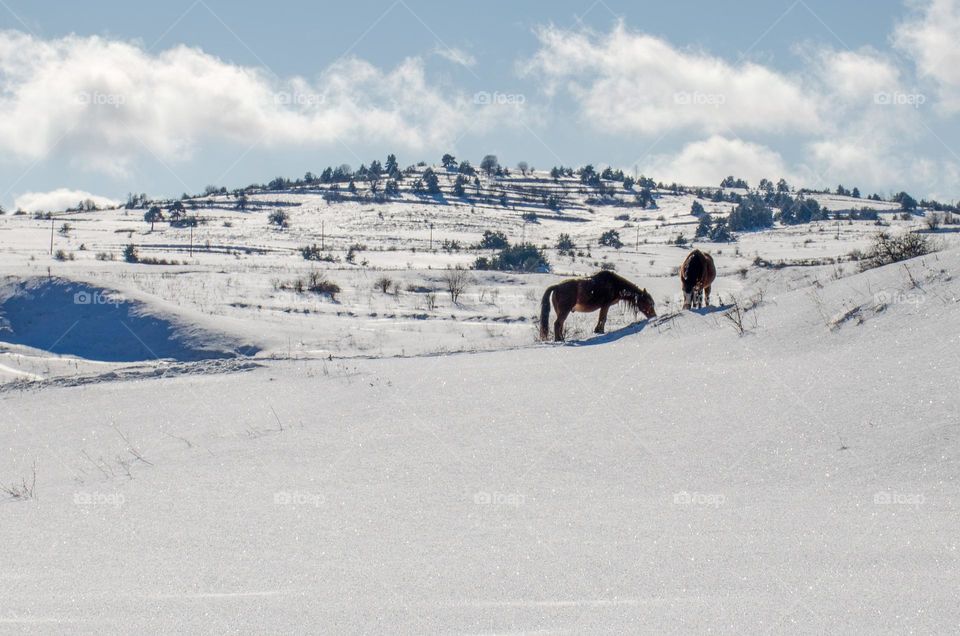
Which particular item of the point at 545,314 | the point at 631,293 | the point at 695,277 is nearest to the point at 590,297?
the point at 631,293

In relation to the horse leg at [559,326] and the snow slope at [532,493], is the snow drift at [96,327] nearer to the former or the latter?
the horse leg at [559,326]

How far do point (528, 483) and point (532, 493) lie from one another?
16 cm

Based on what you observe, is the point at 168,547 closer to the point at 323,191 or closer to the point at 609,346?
the point at 609,346

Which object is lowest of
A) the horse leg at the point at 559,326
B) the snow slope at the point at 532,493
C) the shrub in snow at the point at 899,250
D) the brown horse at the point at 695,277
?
the snow slope at the point at 532,493

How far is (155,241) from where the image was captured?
46.8 m

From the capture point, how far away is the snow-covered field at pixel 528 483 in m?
2.94

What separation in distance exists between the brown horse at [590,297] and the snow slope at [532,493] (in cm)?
429

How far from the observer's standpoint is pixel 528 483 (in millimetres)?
4449

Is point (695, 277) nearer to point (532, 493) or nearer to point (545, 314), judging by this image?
point (545, 314)

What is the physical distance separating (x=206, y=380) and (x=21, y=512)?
3467 millimetres

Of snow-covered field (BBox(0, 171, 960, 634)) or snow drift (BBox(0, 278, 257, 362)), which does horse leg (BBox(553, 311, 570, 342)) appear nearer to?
snow-covered field (BBox(0, 171, 960, 634))

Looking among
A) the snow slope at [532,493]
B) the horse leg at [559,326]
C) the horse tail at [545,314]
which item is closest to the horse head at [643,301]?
the horse leg at [559,326]

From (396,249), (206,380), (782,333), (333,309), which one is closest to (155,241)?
(396,249)

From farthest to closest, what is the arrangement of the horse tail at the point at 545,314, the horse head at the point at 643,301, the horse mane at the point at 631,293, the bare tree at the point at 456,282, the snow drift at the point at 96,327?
the bare tree at the point at 456,282 < the snow drift at the point at 96,327 < the horse head at the point at 643,301 < the horse mane at the point at 631,293 < the horse tail at the point at 545,314
